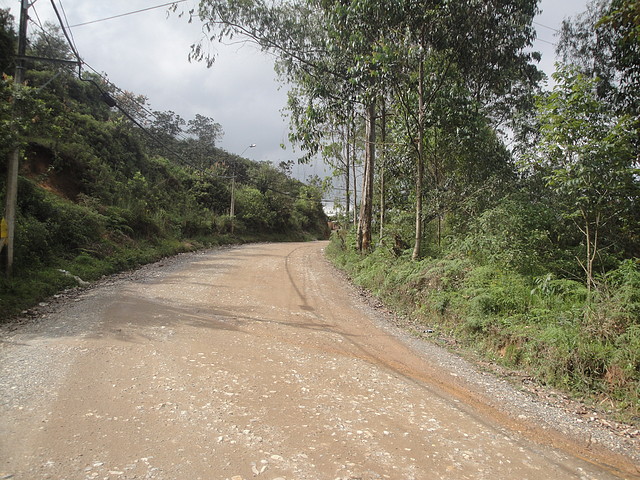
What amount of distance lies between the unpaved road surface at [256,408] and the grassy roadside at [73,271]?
→ 155 centimetres

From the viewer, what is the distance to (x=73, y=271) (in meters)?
12.1

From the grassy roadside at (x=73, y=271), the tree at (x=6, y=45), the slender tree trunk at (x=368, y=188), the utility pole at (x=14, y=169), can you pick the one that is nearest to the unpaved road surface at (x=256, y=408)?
the grassy roadside at (x=73, y=271)

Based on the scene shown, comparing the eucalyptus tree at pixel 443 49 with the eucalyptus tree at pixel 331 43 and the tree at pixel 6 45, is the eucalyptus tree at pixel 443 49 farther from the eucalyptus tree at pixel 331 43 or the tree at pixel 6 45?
the tree at pixel 6 45

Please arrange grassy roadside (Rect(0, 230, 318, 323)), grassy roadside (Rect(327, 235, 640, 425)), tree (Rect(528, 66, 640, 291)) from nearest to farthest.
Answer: grassy roadside (Rect(327, 235, 640, 425))
tree (Rect(528, 66, 640, 291))
grassy roadside (Rect(0, 230, 318, 323))

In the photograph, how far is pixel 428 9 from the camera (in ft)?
34.5

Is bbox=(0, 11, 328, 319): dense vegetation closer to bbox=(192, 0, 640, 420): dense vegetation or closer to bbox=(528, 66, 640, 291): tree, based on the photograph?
bbox=(192, 0, 640, 420): dense vegetation

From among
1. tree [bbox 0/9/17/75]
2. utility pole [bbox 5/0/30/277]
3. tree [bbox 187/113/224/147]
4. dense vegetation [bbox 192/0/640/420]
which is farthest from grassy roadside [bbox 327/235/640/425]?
tree [bbox 187/113/224/147]

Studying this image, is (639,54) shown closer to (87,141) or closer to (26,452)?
(26,452)

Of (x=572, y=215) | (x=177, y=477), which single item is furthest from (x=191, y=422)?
(x=572, y=215)

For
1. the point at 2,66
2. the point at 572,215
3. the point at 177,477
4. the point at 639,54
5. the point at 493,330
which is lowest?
the point at 177,477

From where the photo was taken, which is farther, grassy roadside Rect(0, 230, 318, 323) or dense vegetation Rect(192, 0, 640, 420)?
grassy roadside Rect(0, 230, 318, 323)

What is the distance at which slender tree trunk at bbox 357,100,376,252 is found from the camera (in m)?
16.4

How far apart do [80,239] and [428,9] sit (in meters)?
13.3

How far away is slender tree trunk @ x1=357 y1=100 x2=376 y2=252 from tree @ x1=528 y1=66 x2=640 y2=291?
9.46 metres
